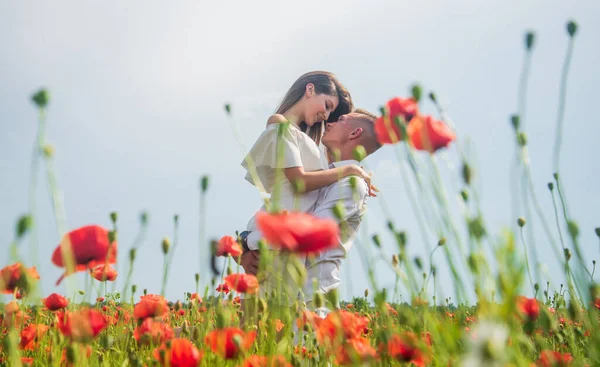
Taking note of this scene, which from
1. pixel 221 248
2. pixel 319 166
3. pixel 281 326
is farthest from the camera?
pixel 319 166

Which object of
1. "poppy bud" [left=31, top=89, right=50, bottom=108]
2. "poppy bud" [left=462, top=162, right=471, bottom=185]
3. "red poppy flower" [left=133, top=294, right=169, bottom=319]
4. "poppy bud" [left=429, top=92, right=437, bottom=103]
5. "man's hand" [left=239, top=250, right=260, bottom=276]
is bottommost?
"red poppy flower" [left=133, top=294, right=169, bottom=319]

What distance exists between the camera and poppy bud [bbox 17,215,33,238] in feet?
3.52

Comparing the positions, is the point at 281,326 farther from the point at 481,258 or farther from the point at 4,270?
the point at 481,258

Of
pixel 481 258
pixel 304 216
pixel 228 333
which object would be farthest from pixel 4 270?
pixel 481 258

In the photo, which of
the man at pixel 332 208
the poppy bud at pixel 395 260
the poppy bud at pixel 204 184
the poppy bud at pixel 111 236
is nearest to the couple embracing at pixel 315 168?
the man at pixel 332 208

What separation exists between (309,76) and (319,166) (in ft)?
2.70

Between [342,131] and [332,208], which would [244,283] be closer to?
[332,208]

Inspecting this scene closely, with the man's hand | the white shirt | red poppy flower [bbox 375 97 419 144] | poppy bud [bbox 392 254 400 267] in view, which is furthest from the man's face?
red poppy flower [bbox 375 97 419 144]

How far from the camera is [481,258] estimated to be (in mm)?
941

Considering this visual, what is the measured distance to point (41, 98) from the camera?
3.68 feet

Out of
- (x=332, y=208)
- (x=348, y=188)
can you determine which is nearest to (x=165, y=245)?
(x=332, y=208)

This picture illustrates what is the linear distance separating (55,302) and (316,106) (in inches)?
81.8

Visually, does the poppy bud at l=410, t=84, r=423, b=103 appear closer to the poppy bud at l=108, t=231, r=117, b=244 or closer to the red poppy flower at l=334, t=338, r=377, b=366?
the red poppy flower at l=334, t=338, r=377, b=366

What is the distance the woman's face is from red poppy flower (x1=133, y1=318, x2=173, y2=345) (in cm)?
209
